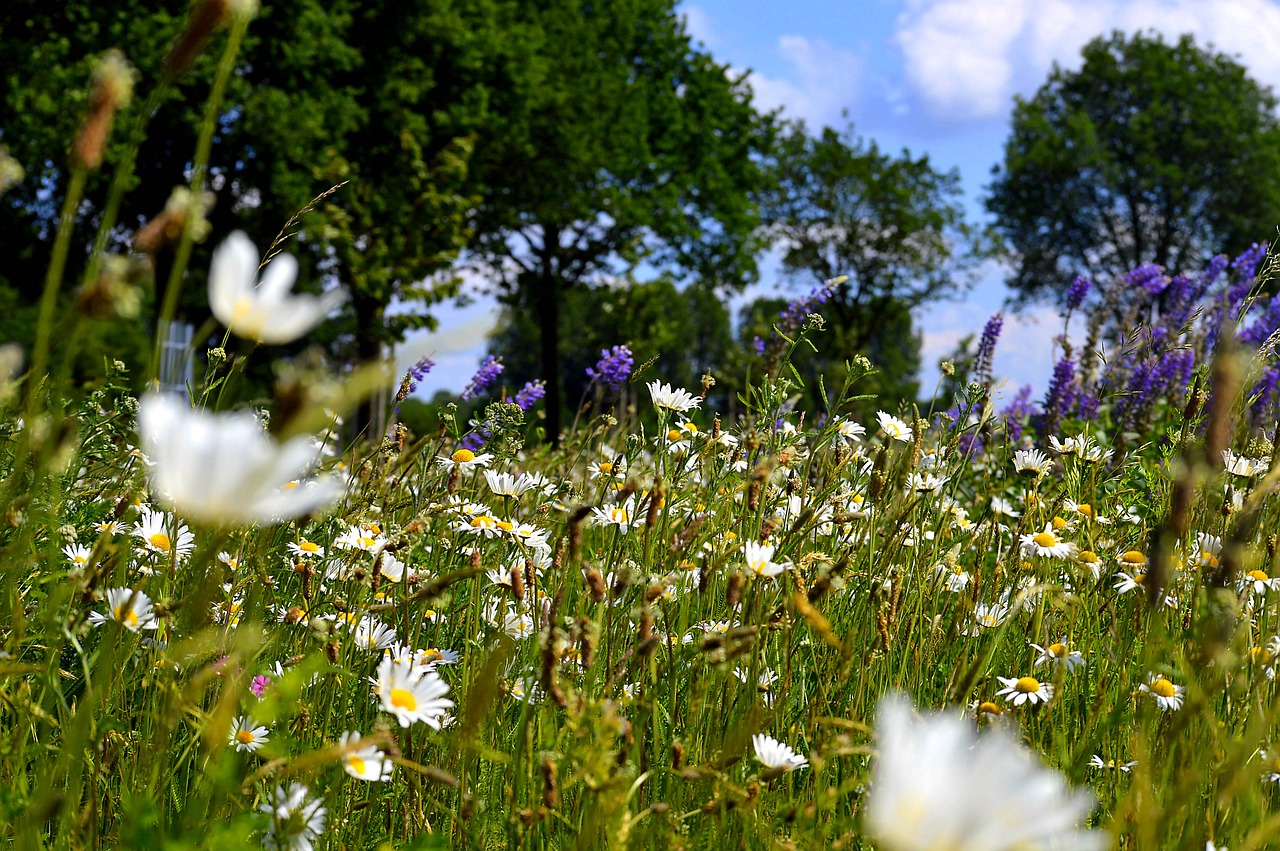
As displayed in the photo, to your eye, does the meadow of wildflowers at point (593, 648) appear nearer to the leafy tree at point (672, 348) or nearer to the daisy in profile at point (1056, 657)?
the daisy in profile at point (1056, 657)

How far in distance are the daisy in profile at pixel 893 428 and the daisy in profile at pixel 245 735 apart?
5.07 ft

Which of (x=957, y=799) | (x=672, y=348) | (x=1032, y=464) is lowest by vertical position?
(x=957, y=799)

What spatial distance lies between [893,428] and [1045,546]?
19.5 inches

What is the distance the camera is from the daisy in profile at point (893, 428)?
102 inches

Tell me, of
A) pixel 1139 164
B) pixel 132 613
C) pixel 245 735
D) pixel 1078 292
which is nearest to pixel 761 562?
pixel 245 735

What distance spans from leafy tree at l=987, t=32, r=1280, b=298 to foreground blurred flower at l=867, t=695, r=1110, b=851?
32.2 metres

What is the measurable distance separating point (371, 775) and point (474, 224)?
20.2 m

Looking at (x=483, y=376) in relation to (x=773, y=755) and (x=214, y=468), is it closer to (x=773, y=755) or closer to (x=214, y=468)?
(x=773, y=755)

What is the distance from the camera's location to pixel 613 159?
19609mm

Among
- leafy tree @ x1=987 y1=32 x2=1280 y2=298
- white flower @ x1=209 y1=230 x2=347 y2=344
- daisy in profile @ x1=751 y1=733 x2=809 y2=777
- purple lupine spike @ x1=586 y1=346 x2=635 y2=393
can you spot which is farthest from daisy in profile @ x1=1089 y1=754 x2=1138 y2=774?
leafy tree @ x1=987 y1=32 x2=1280 y2=298

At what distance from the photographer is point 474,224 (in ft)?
68.1

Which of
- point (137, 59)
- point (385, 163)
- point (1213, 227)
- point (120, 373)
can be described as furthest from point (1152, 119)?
point (120, 373)

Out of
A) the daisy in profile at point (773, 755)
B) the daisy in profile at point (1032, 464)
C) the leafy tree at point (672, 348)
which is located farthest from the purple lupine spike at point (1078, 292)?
the leafy tree at point (672, 348)

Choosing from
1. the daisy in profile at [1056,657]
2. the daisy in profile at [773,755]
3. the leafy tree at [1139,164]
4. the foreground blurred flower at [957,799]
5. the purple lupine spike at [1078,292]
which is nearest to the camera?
the foreground blurred flower at [957,799]
